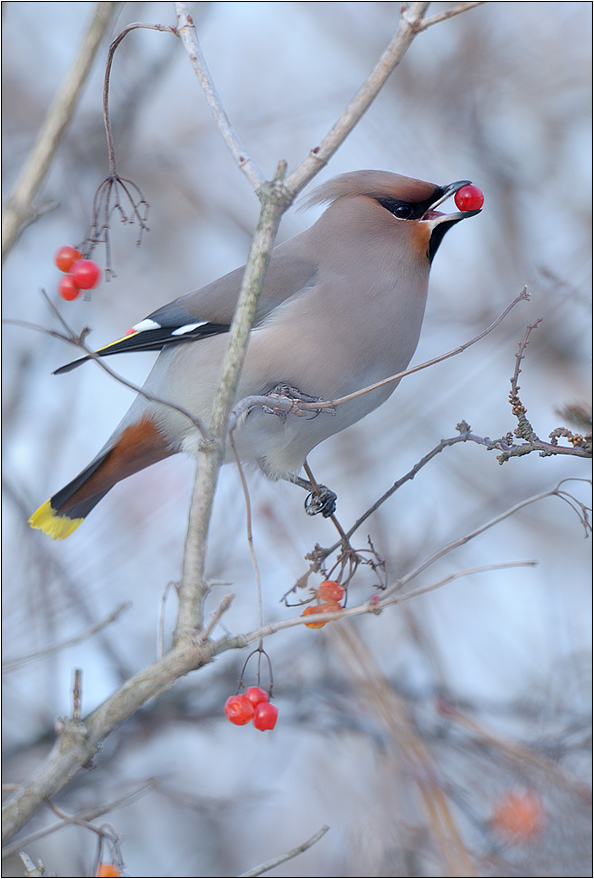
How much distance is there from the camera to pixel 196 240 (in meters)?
6.15

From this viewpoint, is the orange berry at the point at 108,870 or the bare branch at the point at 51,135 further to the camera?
the orange berry at the point at 108,870

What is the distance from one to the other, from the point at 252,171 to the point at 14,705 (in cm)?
306

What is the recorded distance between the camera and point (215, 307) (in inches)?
138

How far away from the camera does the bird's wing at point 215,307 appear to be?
3438 millimetres

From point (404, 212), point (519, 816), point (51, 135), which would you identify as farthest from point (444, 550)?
point (404, 212)

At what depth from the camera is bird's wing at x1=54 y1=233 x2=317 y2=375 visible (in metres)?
3.44

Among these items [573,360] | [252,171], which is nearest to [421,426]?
[573,360]

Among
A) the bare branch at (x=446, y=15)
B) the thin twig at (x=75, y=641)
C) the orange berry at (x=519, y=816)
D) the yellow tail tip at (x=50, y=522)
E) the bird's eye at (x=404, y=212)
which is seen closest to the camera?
the bare branch at (x=446, y=15)

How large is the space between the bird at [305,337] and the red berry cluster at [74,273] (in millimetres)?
616

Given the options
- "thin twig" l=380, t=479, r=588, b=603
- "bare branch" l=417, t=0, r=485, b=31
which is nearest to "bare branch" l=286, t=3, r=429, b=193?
"bare branch" l=417, t=0, r=485, b=31

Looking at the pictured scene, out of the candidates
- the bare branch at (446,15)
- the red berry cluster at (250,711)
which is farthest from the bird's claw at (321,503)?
the bare branch at (446,15)

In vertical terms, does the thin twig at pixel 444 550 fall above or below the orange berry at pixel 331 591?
below

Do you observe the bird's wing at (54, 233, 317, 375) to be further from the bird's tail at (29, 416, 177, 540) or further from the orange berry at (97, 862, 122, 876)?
the orange berry at (97, 862, 122, 876)

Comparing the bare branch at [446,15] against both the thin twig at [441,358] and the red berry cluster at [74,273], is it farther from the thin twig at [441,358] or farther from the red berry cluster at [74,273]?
the red berry cluster at [74,273]
